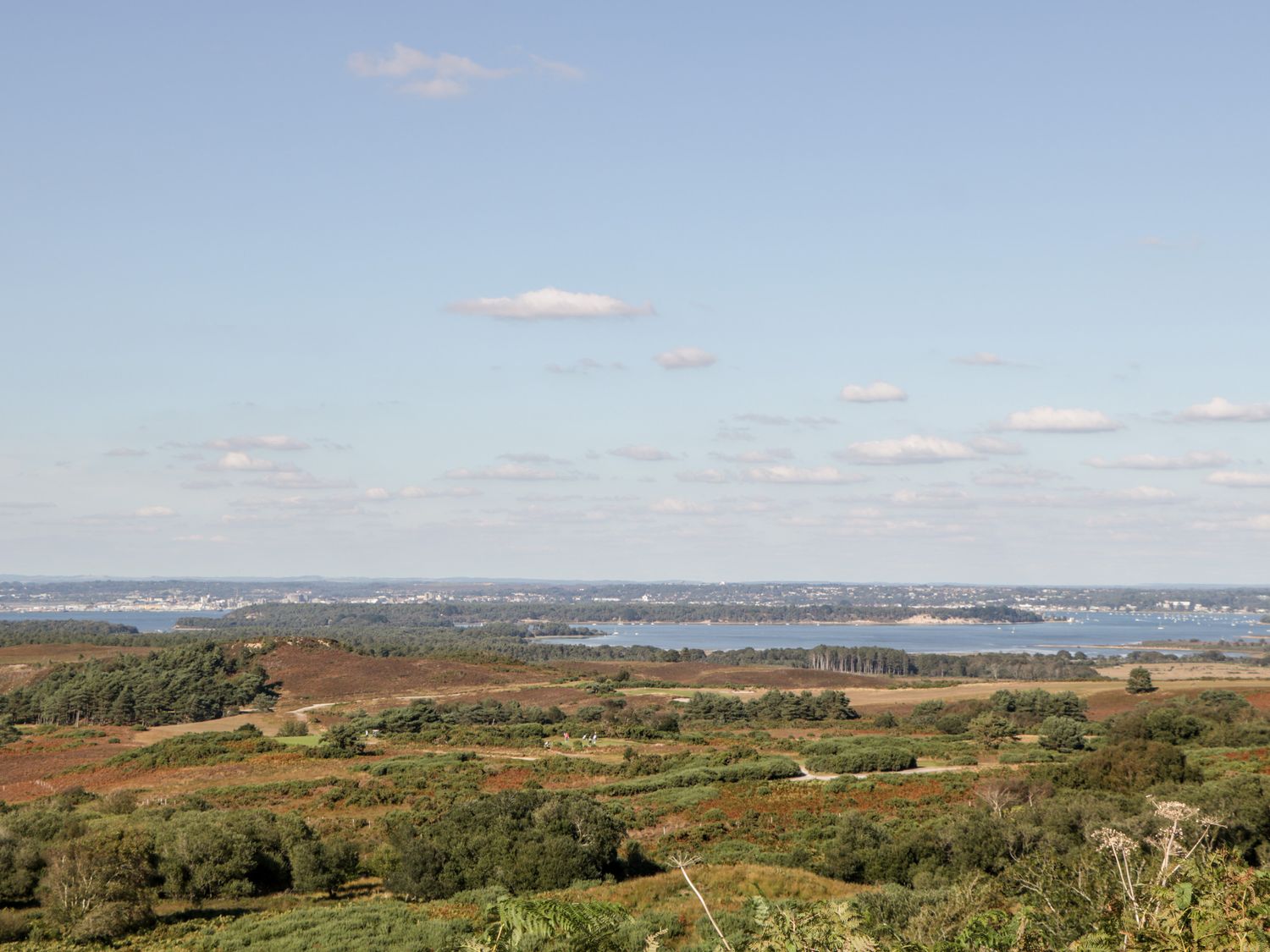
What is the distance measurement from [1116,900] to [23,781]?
5644cm

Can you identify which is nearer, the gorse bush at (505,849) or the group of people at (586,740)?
the gorse bush at (505,849)

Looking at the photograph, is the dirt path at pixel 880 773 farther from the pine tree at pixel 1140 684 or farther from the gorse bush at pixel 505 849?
the pine tree at pixel 1140 684

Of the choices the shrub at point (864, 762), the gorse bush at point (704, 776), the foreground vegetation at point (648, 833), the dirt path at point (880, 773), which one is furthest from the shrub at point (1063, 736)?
the gorse bush at point (704, 776)

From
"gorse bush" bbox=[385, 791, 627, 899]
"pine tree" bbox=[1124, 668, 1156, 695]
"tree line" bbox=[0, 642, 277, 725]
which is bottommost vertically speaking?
"tree line" bbox=[0, 642, 277, 725]

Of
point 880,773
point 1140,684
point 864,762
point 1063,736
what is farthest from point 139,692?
point 1140,684

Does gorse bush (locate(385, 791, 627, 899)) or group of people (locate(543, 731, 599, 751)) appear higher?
gorse bush (locate(385, 791, 627, 899))

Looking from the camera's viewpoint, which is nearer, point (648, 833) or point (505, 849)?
point (505, 849)

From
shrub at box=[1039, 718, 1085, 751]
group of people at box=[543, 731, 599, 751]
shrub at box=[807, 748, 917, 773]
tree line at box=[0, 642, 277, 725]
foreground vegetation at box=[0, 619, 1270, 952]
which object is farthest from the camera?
tree line at box=[0, 642, 277, 725]

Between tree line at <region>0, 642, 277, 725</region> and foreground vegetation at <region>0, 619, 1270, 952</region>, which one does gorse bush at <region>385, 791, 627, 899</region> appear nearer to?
foreground vegetation at <region>0, 619, 1270, 952</region>

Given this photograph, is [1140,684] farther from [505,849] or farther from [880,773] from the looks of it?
[505,849]

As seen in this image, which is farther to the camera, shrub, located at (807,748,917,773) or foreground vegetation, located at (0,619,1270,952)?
shrub, located at (807,748,917,773)

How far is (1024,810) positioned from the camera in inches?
1244

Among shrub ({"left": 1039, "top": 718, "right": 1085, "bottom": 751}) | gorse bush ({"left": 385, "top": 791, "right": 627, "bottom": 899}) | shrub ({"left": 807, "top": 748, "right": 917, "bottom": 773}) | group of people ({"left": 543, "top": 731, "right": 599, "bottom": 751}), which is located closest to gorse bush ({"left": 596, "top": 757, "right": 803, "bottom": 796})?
shrub ({"left": 807, "top": 748, "right": 917, "bottom": 773})

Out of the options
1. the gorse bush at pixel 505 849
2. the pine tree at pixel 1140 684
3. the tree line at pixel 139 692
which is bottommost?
the tree line at pixel 139 692
